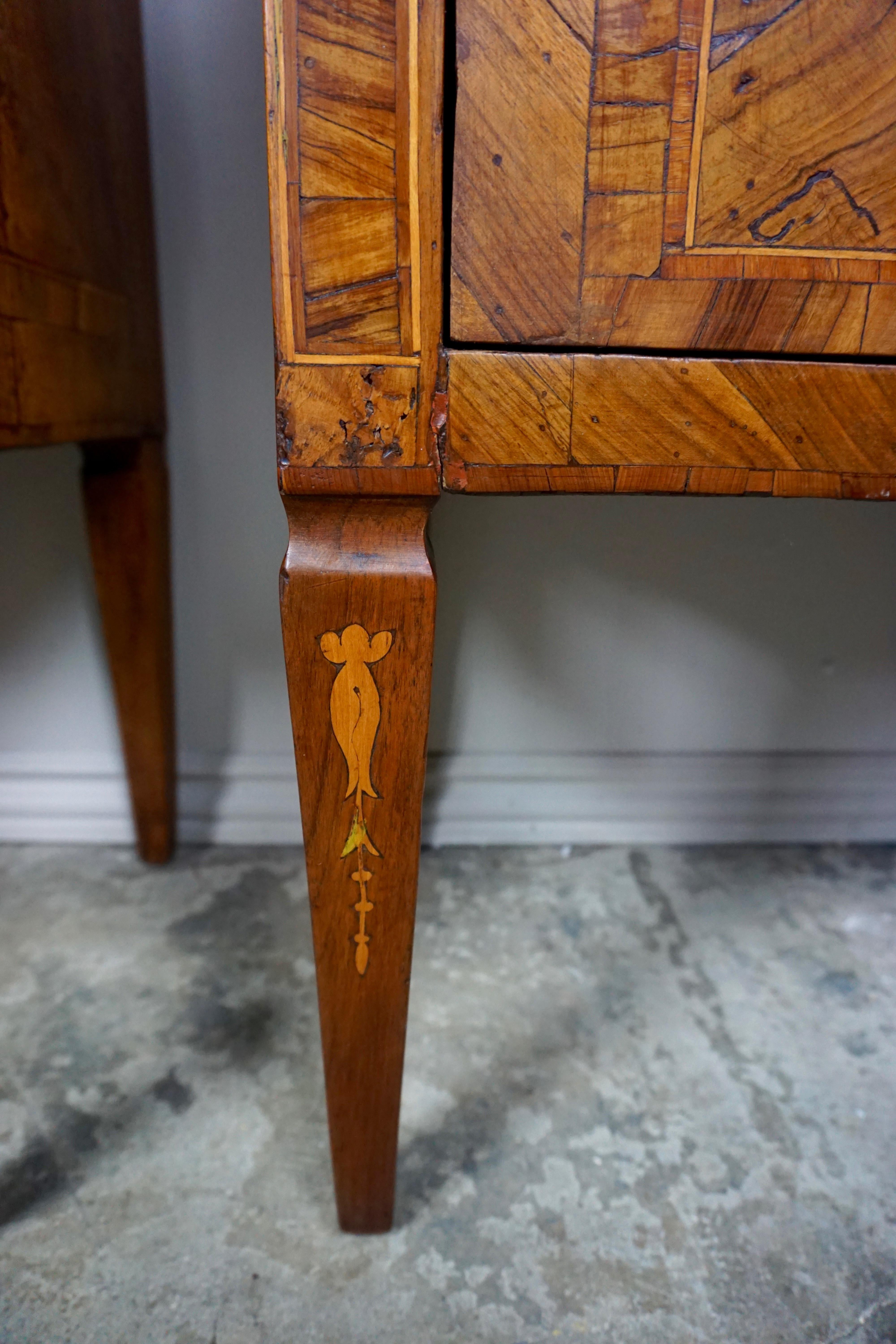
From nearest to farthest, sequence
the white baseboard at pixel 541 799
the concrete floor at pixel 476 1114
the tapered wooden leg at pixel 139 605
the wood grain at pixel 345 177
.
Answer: the wood grain at pixel 345 177 → the concrete floor at pixel 476 1114 → the tapered wooden leg at pixel 139 605 → the white baseboard at pixel 541 799

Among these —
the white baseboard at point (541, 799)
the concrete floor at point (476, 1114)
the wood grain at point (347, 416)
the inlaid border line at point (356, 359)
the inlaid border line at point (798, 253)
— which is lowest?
the concrete floor at point (476, 1114)

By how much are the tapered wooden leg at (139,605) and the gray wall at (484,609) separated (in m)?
0.06

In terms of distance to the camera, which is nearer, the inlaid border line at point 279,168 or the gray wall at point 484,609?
the inlaid border line at point 279,168

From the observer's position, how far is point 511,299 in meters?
0.35

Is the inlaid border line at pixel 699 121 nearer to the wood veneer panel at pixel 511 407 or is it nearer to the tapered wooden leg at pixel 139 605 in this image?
the wood veneer panel at pixel 511 407

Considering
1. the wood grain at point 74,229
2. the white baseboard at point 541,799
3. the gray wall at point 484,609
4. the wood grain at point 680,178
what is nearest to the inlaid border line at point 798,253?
the wood grain at point 680,178

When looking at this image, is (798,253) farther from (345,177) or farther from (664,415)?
(345,177)

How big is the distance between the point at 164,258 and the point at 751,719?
2.58 ft

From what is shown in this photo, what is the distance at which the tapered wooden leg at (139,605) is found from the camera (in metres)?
0.77

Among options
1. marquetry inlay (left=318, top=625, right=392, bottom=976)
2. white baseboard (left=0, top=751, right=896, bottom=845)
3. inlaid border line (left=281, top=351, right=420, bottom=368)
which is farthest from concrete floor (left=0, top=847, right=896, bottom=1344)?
inlaid border line (left=281, top=351, right=420, bottom=368)

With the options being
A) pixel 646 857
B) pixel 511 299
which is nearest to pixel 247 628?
pixel 646 857

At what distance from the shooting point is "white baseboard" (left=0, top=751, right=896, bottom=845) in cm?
93

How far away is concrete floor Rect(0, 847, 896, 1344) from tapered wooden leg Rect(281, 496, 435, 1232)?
0.09 metres

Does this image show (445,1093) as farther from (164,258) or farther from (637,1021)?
(164,258)
